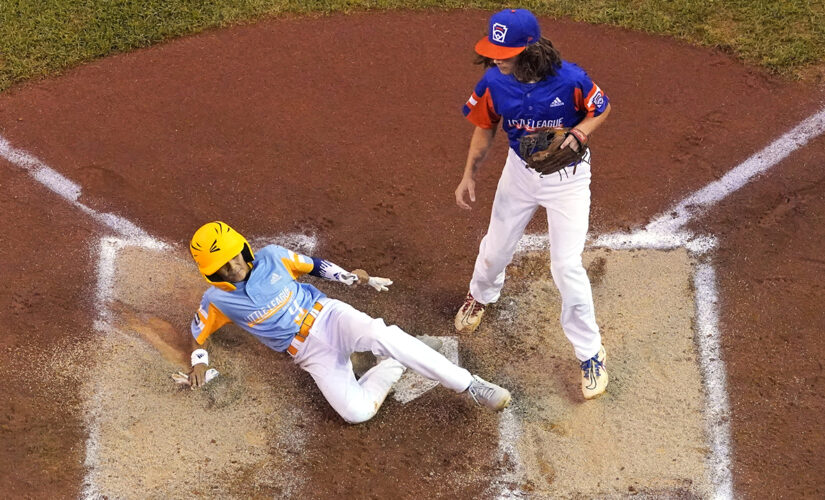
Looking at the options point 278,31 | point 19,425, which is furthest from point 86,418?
point 278,31

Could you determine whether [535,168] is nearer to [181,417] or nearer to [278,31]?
[181,417]

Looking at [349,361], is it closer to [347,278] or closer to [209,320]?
[347,278]

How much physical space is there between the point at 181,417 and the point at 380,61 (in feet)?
13.2

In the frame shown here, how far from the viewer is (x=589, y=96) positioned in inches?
203

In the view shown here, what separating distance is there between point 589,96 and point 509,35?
0.62 m

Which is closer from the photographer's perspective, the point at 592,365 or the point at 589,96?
the point at 589,96

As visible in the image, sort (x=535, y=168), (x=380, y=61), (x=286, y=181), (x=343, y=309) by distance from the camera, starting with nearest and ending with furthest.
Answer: (x=535, y=168) → (x=343, y=309) → (x=286, y=181) → (x=380, y=61)

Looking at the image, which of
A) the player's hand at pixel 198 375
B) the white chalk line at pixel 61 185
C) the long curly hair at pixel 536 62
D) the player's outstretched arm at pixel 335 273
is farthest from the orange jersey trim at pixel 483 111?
the white chalk line at pixel 61 185

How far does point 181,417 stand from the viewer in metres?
5.91

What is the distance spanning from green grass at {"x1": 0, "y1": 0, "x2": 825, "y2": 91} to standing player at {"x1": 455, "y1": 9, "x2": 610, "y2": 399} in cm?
363

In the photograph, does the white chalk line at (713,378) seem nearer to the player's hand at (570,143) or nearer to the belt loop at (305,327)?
the player's hand at (570,143)

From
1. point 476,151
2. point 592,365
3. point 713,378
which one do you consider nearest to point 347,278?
point 476,151

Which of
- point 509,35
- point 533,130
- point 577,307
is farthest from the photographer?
point 577,307

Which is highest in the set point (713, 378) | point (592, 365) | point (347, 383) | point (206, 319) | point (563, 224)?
point (563, 224)
